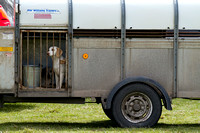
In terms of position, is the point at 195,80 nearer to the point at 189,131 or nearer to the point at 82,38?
the point at 189,131

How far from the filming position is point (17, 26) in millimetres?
8484

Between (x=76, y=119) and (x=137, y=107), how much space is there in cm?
272

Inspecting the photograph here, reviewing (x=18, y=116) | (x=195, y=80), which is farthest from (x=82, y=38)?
(x=18, y=116)

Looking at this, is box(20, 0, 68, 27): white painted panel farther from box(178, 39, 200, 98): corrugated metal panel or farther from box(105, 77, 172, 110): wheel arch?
box(178, 39, 200, 98): corrugated metal panel

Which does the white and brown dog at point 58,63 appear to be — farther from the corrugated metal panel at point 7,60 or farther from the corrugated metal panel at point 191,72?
the corrugated metal panel at point 191,72

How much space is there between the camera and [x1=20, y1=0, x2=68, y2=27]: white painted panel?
27.9 ft

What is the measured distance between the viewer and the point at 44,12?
8.52 metres

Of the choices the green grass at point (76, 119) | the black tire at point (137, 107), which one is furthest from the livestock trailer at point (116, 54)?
the green grass at point (76, 119)

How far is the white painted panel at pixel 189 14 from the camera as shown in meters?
8.64

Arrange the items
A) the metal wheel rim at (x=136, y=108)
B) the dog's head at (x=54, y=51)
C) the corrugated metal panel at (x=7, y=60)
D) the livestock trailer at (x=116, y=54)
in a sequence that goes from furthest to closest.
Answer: the dog's head at (x=54, y=51) → the metal wheel rim at (x=136, y=108) → the livestock trailer at (x=116, y=54) → the corrugated metal panel at (x=7, y=60)

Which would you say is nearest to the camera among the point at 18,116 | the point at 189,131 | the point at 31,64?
the point at 189,131

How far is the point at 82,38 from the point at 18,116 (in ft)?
13.0

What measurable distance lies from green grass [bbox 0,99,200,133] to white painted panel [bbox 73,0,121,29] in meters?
1.99

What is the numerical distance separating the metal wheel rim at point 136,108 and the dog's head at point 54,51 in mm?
1550
